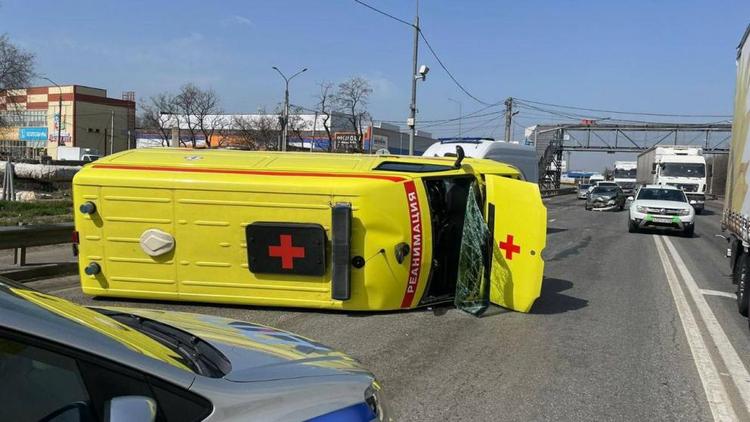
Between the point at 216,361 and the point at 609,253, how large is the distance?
1312 cm

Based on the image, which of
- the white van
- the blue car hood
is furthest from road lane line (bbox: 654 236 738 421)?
the white van

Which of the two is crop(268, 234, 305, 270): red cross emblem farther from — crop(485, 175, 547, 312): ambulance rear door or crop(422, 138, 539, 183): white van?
crop(422, 138, 539, 183): white van

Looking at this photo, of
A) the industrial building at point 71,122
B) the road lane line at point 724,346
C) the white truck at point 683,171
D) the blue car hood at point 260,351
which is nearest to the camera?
the blue car hood at point 260,351

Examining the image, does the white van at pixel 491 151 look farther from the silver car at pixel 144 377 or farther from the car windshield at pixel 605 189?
the car windshield at pixel 605 189

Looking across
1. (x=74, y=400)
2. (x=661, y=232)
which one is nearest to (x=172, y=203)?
(x=74, y=400)

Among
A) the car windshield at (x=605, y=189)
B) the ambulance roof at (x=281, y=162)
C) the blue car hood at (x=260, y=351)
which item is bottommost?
the blue car hood at (x=260, y=351)

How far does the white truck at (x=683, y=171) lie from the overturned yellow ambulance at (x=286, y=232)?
3012 centimetres

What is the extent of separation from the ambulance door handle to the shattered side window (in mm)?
1448

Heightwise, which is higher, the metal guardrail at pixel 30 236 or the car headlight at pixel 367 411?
the car headlight at pixel 367 411

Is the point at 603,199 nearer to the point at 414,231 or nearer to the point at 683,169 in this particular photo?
the point at 683,169

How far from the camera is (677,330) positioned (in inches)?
265

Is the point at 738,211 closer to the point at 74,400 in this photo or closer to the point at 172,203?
the point at 172,203

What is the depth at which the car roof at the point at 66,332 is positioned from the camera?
5.60ft

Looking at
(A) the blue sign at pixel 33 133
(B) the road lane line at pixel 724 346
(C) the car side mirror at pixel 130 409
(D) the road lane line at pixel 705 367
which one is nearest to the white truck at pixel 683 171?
(B) the road lane line at pixel 724 346
